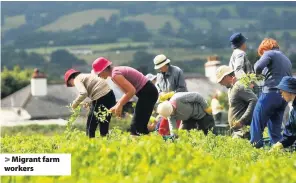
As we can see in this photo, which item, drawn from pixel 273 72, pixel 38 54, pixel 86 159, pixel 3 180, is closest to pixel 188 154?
pixel 86 159

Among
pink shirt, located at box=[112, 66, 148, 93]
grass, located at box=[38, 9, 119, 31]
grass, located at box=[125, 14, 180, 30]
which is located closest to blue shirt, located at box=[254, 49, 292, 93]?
pink shirt, located at box=[112, 66, 148, 93]

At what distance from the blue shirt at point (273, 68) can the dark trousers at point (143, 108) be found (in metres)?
1.60

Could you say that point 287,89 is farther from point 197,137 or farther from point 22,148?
point 22,148

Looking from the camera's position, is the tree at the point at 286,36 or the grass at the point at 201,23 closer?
the tree at the point at 286,36

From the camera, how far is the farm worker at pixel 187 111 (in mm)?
13352

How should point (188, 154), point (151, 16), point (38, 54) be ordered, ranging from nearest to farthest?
point (188, 154) < point (38, 54) < point (151, 16)

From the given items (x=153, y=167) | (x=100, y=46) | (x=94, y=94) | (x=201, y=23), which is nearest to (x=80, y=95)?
(x=94, y=94)

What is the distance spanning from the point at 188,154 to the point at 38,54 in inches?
5384

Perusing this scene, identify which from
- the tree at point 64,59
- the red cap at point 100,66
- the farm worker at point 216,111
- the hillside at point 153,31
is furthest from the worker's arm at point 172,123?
the tree at point 64,59

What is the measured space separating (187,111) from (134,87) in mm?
1464

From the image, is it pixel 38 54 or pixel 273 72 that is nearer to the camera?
pixel 273 72

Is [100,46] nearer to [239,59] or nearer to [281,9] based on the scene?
[281,9]

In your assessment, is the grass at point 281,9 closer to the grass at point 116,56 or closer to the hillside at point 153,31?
the hillside at point 153,31

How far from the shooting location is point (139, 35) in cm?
16325
